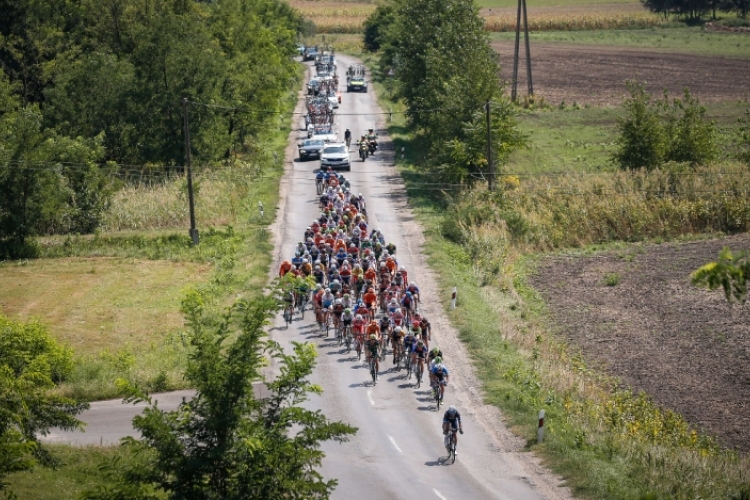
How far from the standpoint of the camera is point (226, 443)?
1429 centimetres

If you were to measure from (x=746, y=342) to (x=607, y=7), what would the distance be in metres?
124

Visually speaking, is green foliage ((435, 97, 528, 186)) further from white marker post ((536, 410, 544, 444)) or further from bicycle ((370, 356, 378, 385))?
white marker post ((536, 410, 544, 444))

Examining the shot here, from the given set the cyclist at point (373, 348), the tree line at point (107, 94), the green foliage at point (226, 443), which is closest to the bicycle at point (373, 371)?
the cyclist at point (373, 348)

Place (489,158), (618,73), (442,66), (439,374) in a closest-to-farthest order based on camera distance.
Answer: (439,374) → (489,158) → (442,66) → (618,73)

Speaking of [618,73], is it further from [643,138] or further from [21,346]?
[21,346]

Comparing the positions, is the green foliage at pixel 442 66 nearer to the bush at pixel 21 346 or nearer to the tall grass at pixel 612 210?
the tall grass at pixel 612 210

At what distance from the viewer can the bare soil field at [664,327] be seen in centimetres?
2886

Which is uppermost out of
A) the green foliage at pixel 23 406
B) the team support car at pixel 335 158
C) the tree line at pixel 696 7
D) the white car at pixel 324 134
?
the tree line at pixel 696 7

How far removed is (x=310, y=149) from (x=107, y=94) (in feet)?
39.4

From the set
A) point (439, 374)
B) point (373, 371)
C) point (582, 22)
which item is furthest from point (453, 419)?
point (582, 22)

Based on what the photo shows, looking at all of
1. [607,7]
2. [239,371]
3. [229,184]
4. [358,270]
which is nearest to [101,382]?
[358,270]

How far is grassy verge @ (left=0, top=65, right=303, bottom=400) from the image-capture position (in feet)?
108

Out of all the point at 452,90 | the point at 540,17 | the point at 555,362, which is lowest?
the point at 555,362

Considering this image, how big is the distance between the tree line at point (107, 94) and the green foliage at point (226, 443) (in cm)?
3476
